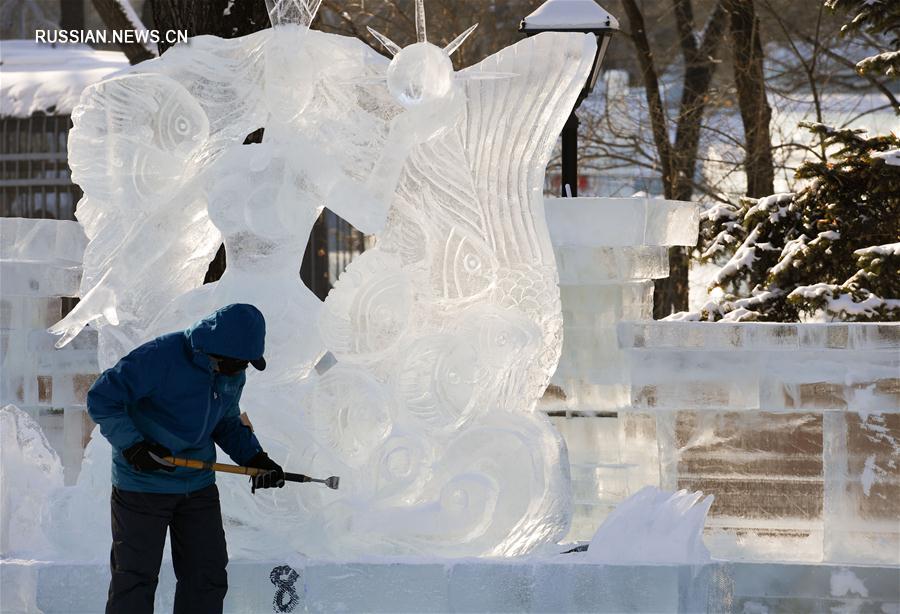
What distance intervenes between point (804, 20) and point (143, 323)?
40.8 feet

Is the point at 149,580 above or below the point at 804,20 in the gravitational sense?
below

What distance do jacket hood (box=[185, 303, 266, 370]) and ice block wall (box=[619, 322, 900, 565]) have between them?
6.45 ft

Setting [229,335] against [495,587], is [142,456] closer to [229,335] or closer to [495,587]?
[229,335]

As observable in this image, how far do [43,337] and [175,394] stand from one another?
102 inches

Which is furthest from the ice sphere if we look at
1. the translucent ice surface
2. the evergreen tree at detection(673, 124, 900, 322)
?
the evergreen tree at detection(673, 124, 900, 322)

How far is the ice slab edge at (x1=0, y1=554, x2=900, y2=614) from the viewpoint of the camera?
466cm

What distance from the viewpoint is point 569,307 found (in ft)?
19.8

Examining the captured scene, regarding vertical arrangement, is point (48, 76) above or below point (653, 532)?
above

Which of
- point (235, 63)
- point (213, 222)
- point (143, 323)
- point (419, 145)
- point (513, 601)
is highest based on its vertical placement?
point (235, 63)

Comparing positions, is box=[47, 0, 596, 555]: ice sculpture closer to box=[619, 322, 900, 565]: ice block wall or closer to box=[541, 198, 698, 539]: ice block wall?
box=[619, 322, 900, 565]: ice block wall

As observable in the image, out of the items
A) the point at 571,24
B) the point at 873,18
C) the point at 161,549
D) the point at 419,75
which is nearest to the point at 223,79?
the point at 419,75

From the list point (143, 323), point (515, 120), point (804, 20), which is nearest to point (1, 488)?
point (143, 323)

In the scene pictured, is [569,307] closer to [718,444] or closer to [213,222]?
[718,444]

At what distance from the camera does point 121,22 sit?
10453 mm
